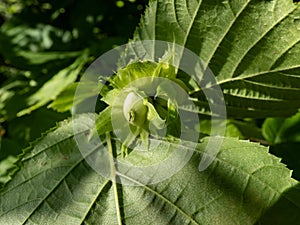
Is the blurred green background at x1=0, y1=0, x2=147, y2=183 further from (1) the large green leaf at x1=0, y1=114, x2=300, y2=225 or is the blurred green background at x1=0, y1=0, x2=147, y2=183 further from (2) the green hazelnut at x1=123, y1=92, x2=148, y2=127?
(2) the green hazelnut at x1=123, y1=92, x2=148, y2=127

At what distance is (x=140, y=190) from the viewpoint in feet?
2.37

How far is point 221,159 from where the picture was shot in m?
0.69

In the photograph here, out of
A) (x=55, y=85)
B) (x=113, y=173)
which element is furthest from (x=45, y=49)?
(x=113, y=173)

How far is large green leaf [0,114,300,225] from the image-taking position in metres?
0.65

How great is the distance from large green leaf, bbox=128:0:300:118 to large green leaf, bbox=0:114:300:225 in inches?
4.9

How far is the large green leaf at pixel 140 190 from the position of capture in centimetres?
65

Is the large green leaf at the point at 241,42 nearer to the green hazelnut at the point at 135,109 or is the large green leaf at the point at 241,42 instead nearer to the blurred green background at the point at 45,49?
the green hazelnut at the point at 135,109

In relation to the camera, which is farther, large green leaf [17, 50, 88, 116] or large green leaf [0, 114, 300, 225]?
large green leaf [17, 50, 88, 116]

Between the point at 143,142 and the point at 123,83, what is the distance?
88mm

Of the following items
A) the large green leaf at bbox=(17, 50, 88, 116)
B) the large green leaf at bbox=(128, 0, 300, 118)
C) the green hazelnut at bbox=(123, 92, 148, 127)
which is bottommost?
the large green leaf at bbox=(17, 50, 88, 116)

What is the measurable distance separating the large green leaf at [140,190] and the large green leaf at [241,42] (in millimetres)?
125

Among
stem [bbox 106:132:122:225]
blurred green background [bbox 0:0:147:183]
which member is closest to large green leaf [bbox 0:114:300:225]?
stem [bbox 106:132:122:225]

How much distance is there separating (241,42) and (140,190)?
0.88 feet

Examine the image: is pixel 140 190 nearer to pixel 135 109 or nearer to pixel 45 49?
pixel 135 109
